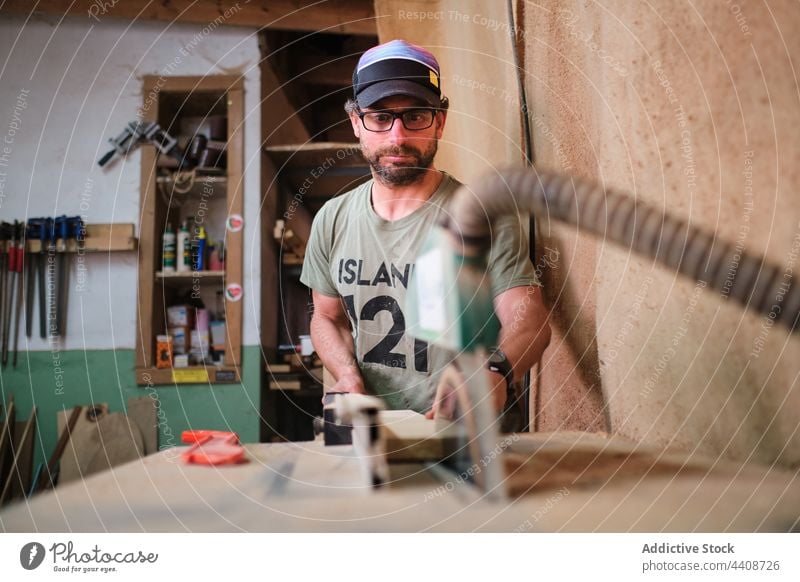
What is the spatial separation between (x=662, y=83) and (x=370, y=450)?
330mm

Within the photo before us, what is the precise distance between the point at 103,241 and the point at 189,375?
0.18 meters

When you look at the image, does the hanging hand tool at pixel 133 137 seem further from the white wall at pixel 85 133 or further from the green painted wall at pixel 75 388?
the green painted wall at pixel 75 388

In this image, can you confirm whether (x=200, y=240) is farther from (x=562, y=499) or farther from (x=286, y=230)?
(x=562, y=499)

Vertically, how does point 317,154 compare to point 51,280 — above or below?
above

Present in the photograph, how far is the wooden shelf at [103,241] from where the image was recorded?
59 cm

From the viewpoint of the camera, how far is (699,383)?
16.1 inches

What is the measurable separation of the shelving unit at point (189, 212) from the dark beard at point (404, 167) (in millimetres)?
213

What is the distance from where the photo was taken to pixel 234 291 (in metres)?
0.69

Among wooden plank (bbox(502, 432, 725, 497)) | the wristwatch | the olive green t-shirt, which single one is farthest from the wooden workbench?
the olive green t-shirt

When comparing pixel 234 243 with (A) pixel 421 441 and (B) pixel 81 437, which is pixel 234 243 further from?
(A) pixel 421 441

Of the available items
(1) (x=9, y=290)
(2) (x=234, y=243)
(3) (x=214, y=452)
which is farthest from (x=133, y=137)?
(3) (x=214, y=452)

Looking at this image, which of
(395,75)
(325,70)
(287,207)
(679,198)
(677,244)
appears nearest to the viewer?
(677,244)

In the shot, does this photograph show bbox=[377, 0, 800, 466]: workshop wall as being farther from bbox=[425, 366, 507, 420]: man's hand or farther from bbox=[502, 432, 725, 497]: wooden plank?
bbox=[425, 366, 507, 420]: man's hand

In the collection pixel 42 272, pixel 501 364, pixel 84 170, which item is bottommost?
pixel 501 364
